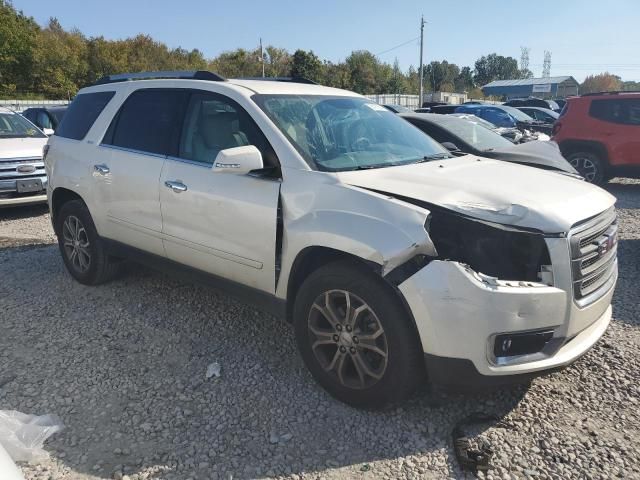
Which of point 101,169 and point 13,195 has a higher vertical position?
point 101,169

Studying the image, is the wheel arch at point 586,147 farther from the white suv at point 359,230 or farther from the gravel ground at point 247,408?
the white suv at point 359,230

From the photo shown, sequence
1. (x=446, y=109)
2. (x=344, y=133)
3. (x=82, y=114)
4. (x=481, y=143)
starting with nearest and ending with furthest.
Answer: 1. (x=344, y=133)
2. (x=82, y=114)
3. (x=481, y=143)
4. (x=446, y=109)

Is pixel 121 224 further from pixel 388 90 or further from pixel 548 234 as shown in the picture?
pixel 388 90

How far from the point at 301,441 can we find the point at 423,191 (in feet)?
4.88

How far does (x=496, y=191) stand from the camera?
2.87 meters

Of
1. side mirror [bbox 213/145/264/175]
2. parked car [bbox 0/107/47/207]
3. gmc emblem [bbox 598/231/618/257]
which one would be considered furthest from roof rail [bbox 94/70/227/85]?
parked car [bbox 0/107/47/207]

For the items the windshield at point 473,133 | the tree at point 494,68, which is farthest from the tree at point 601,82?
the windshield at point 473,133

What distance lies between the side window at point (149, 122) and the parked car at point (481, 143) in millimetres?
3538

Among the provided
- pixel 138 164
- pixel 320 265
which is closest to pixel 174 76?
pixel 138 164

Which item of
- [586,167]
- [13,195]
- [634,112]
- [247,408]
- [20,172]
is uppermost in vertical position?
[634,112]

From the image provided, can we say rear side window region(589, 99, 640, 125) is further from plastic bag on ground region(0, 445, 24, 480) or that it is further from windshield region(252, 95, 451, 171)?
plastic bag on ground region(0, 445, 24, 480)

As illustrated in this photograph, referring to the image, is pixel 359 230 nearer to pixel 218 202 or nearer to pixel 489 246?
pixel 489 246

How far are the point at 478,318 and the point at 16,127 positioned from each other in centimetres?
913

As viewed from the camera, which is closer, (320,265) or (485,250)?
(485,250)
